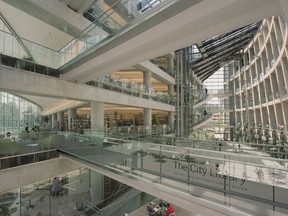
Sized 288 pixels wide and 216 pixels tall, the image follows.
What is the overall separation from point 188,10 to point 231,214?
4.43 m

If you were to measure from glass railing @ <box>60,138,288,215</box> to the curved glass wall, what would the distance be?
15049 mm

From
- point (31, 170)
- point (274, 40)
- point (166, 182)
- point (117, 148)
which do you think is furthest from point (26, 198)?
point (274, 40)

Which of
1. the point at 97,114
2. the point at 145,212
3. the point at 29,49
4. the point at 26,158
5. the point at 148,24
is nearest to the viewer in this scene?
the point at 148,24

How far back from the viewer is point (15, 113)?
27484 mm

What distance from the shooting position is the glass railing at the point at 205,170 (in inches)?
188

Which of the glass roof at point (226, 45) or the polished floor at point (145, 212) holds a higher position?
the glass roof at point (226, 45)

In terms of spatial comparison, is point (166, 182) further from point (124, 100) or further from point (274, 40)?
point (274, 40)

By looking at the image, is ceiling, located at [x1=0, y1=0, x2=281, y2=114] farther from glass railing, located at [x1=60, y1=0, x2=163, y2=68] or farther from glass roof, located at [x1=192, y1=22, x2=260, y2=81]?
glass roof, located at [x1=192, y1=22, x2=260, y2=81]

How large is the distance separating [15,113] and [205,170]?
26409 millimetres

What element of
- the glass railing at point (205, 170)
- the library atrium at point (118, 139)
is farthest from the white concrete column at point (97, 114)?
the glass railing at point (205, 170)

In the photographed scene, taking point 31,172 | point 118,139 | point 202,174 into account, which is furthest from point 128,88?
point 202,174

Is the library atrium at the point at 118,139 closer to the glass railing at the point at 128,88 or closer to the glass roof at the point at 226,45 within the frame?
the glass railing at the point at 128,88

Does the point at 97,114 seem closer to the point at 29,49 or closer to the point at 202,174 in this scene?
the point at 29,49

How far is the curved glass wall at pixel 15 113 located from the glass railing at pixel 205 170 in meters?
15.0
